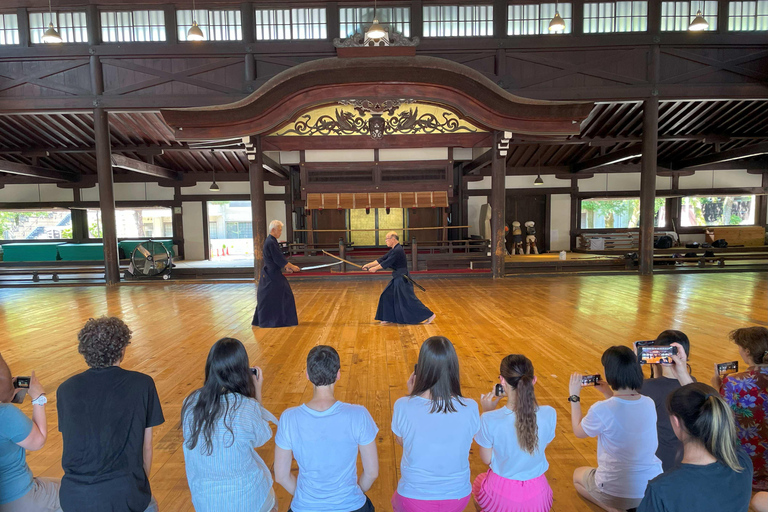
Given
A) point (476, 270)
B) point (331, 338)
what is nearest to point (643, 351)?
point (331, 338)

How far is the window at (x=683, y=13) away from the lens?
838 cm

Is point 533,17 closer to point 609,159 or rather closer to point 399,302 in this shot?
point 609,159

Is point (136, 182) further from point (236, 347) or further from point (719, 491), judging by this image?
point (719, 491)

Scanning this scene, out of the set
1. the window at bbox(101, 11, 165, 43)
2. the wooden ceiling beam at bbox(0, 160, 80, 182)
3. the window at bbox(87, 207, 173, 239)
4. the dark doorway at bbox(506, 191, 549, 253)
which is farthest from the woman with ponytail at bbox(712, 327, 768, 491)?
the window at bbox(87, 207, 173, 239)

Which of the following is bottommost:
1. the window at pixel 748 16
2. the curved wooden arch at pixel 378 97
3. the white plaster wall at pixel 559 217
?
the white plaster wall at pixel 559 217

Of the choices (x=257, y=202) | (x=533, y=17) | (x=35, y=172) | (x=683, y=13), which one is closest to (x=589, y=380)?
(x=257, y=202)

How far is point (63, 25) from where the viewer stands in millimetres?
8344

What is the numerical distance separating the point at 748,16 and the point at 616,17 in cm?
265

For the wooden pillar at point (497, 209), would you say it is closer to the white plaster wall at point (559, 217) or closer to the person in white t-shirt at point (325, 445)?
the white plaster wall at point (559, 217)

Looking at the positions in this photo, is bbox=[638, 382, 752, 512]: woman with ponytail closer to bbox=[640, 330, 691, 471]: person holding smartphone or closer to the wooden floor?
bbox=[640, 330, 691, 471]: person holding smartphone

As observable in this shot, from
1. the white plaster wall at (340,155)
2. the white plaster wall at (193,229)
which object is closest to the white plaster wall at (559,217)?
the white plaster wall at (340,155)

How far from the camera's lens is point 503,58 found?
27.6 ft

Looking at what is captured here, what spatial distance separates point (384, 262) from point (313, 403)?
380 cm

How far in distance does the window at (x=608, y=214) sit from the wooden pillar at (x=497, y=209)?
714 centimetres
